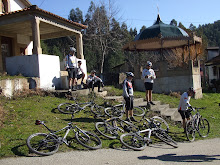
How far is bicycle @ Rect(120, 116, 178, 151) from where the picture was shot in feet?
21.1

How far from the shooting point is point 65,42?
40.2 meters

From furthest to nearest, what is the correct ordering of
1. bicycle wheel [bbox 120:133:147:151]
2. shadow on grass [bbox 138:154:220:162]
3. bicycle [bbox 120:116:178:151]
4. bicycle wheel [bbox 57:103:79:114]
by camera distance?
bicycle wheel [bbox 57:103:79:114] < bicycle [bbox 120:116:178:151] < bicycle wheel [bbox 120:133:147:151] < shadow on grass [bbox 138:154:220:162]

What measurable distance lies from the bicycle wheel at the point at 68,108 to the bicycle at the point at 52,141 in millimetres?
2362

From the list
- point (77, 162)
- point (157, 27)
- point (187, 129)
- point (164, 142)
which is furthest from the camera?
point (157, 27)

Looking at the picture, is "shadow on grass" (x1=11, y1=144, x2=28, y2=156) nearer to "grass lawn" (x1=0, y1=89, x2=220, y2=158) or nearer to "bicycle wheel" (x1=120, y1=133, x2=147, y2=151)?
"grass lawn" (x1=0, y1=89, x2=220, y2=158)

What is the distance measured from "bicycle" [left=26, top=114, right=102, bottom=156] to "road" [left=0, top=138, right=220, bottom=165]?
218 mm

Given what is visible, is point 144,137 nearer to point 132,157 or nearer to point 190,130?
point 132,157

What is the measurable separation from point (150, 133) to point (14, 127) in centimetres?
401

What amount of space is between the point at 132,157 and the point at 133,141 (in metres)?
0.94

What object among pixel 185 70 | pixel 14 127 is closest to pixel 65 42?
pixel 185 70

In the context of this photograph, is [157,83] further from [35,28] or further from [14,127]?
[14,127]

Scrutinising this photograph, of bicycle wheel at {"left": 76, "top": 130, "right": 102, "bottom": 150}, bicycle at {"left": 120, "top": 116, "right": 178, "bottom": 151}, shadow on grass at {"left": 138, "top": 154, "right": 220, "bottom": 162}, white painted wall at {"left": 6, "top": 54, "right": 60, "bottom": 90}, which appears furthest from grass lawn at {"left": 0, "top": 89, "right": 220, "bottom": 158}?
white painted wall at {"left": 6, "top": 54, "right": 60, "bottom": 90}

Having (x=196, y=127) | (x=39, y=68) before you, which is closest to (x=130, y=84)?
(x=196, y=127)

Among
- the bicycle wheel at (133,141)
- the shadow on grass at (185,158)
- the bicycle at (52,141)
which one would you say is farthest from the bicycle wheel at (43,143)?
the shadow on grass at (185,158)
